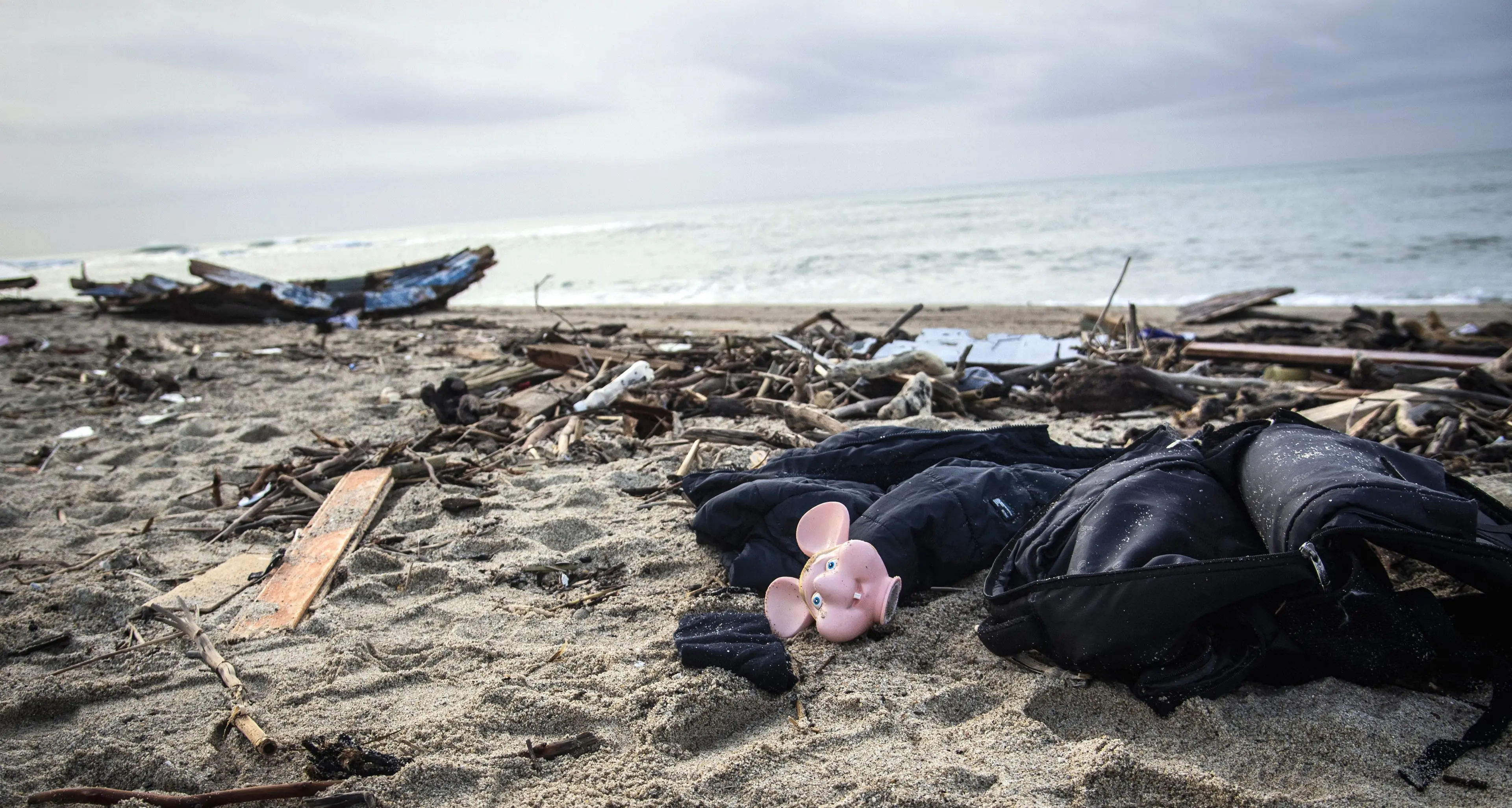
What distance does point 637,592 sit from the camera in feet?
9.63

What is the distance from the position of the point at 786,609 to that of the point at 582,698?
0.68m

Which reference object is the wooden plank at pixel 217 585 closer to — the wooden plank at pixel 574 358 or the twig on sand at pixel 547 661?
the twig on sand at pixel 547 661

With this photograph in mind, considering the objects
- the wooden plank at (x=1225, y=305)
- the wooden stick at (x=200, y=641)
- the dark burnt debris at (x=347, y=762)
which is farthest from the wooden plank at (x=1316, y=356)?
the wooden stick at (x=200, y=641)

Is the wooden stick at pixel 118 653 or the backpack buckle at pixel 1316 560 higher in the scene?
the backpack buckle at pixel 1316 560

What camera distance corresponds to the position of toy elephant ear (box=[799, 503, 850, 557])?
254cm

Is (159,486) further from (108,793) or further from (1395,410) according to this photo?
(1395,410)

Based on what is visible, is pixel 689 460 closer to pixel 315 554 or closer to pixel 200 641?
pixel 315 554

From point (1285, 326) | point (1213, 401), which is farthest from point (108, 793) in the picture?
point (1285, 326)

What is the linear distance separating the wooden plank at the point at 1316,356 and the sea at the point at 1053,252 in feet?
21.2

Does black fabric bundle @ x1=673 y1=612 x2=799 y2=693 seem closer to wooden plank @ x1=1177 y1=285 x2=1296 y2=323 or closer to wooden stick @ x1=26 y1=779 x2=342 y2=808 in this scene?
wooden stick @ x1=26 y1=779 x2=342 y2=808

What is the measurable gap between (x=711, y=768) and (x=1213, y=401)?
4.38 m

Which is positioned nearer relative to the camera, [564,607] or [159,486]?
[564,607]

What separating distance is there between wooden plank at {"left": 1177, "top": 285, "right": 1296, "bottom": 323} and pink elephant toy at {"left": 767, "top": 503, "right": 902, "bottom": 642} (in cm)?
890

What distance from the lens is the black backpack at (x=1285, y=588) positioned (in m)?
1.80
